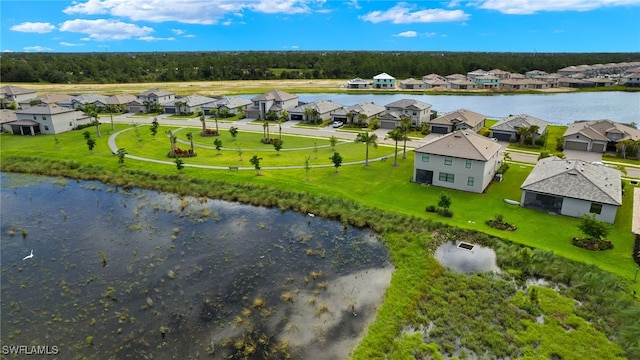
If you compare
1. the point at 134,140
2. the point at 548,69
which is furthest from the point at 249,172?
the point at 548,69

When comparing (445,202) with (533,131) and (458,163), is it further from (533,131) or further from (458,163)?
(533,131)

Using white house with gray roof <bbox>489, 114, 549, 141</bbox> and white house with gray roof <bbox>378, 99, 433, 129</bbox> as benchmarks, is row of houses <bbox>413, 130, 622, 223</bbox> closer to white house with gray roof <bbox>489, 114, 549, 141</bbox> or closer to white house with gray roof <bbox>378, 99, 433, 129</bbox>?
white house with gray roof <bbox>489, 114, 549, 141</bbox>

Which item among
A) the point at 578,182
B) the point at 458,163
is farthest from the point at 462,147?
the point at 578,182

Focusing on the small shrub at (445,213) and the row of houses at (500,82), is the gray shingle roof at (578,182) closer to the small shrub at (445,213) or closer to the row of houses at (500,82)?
the small shrub at (445,213)

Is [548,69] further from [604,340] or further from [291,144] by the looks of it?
[604,340]

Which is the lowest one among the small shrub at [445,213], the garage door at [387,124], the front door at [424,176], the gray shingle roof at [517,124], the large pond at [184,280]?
the large pond at [184,280]

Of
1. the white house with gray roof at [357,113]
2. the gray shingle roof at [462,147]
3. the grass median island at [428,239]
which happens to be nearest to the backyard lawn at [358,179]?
the grass median island at [428,239]
